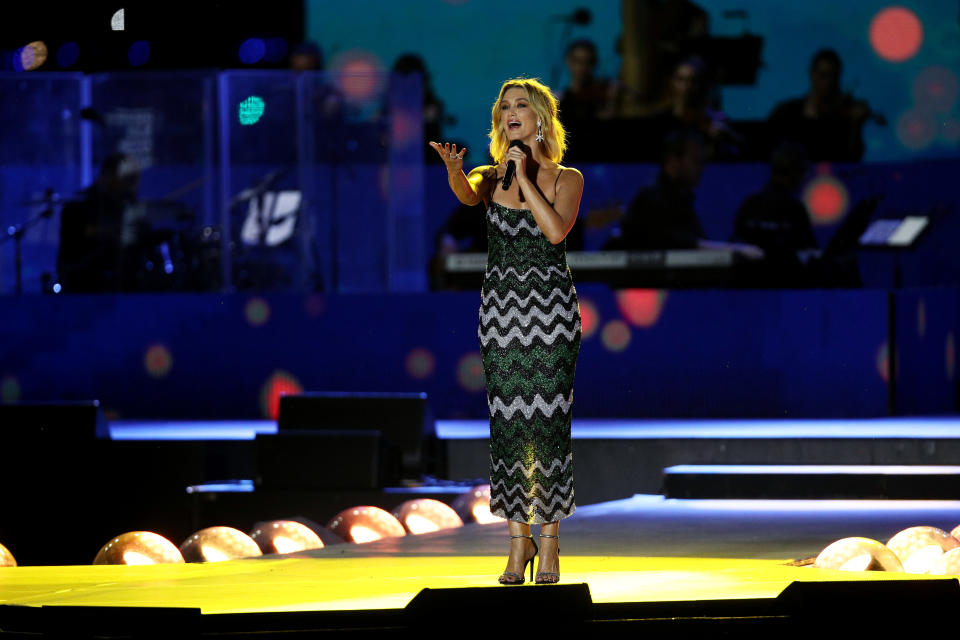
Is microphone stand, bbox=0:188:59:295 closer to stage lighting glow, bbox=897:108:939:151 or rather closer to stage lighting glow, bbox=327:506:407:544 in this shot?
stage lighting glow, bbox=327:506:407:544

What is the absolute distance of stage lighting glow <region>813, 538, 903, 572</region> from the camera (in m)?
3.90

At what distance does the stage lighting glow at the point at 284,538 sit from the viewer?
4.74 metres

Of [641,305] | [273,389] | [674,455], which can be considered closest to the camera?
[674,455]

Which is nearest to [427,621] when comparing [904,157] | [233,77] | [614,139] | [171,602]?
[171,602]

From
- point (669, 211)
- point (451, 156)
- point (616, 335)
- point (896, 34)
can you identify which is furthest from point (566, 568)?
point (896, 34)

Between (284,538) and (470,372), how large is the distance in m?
3.48

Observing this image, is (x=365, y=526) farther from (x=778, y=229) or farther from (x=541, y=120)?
(x=778, y=229)

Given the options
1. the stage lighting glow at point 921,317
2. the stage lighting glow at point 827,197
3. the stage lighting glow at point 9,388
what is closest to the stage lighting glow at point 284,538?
the stage lighting glow at point 9,388

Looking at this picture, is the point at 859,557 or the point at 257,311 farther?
the point at 257,311

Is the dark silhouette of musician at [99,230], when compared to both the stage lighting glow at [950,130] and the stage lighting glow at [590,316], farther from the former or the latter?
the stage lighting glow at [950,130]

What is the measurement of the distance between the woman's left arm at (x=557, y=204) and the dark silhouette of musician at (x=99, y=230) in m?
5.52

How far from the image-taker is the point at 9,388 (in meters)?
8.40

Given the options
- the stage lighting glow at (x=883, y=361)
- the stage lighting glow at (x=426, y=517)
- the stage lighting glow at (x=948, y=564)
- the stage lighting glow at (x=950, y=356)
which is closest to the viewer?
the stage lighting glow at (x=948, y=564)

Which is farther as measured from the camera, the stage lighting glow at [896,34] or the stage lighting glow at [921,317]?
the stage lighting glow at [896,34]
